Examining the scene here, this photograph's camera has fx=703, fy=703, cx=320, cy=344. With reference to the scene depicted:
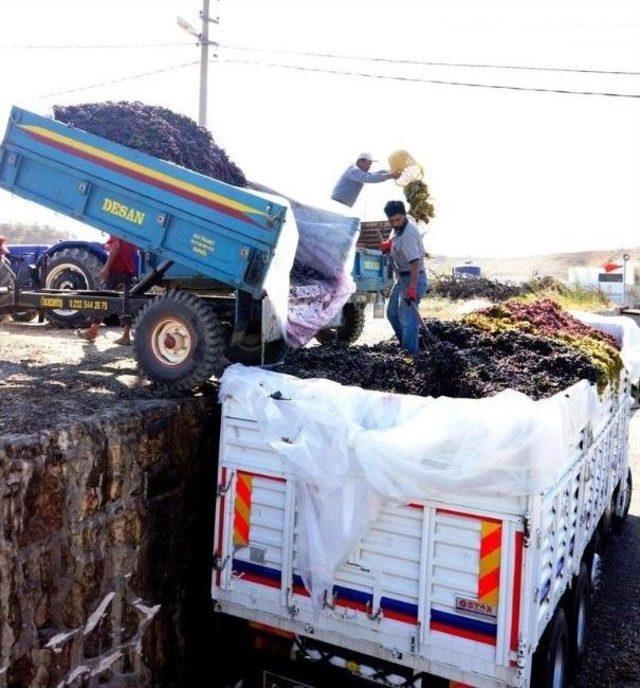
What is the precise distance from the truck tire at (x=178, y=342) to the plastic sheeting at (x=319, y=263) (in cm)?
73

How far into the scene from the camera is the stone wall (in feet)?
12.3

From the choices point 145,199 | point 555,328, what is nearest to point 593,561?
point 555,328

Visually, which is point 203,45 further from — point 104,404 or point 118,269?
point 104,404

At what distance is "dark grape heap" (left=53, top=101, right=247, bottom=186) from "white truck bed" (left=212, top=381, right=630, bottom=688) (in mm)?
2393

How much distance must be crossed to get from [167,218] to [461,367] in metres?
2.52

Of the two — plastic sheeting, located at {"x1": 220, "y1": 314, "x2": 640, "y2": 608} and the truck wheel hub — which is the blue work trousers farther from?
plastic sheeting, located at {"x1": 220, "y1": 314, "x2": 640, "y2": 608}

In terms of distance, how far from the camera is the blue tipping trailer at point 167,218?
5230 millimetres

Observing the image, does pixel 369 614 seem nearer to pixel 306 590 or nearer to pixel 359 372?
pixel 306 590

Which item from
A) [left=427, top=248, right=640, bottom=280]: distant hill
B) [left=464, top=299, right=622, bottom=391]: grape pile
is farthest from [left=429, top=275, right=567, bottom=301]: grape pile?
[left=427, top=248, right=640, bottom=280]: distant hill

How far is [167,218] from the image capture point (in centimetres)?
543

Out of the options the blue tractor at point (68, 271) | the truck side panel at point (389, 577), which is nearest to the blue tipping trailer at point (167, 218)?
the truck side panel at point (389, 577)

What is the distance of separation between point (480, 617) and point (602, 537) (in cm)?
386

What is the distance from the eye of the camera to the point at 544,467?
134 inches

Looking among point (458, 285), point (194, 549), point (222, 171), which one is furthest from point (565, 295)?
point (194, 549)
